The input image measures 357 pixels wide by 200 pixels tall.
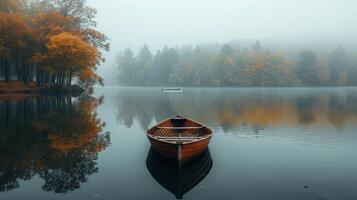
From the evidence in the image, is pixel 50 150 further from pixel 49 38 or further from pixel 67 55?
pixel 49 38

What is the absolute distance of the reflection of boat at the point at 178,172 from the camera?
42.8ft

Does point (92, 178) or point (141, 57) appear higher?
point (141, 57)

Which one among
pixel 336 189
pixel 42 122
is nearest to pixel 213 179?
pixel 336 189

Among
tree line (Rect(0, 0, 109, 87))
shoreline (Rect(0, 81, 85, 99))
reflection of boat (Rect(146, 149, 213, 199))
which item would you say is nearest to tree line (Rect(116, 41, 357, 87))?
tree line (Rect(0, 0, 109, 87))

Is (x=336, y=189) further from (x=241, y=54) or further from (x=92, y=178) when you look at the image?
(x=241, y=54)

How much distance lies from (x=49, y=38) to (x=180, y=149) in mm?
58751

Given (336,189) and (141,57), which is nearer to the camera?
(336,189)

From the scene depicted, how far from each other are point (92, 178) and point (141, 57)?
586ft

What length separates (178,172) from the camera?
14688mm

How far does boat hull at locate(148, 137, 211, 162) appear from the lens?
1464cm

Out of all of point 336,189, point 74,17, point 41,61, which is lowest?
point 336,189

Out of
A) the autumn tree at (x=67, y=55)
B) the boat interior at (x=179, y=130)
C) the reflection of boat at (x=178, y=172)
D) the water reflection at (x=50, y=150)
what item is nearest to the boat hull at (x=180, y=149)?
the reflection of boat at (x=178, y=172)

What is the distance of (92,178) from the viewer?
14250mm

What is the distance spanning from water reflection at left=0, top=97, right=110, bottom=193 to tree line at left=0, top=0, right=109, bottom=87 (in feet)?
102
